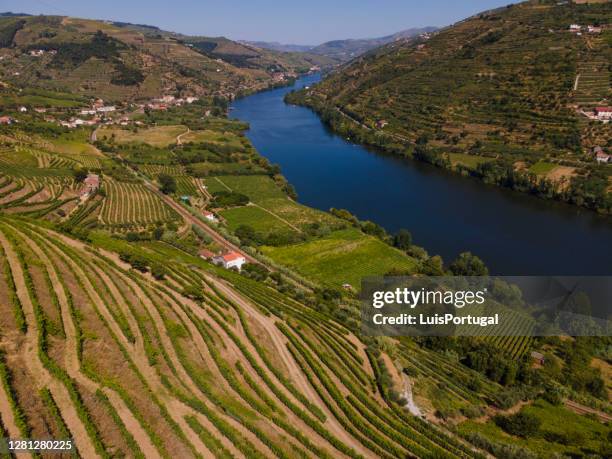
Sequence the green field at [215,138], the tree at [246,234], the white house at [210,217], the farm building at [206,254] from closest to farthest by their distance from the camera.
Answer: the farm building at [206,254]
the tree at [246,234]
the white house at [210,217]
the green field at [215,138]

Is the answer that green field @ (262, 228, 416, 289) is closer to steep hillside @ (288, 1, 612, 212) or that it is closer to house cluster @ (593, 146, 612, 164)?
steep hillside @ (288, 1, 612, 212)

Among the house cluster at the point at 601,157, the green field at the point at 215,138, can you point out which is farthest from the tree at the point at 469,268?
the green field at the point at 215,138

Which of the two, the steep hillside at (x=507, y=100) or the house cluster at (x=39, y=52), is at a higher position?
the house cluster at (x=39, y=52)

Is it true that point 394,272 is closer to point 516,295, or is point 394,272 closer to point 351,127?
point 516,295

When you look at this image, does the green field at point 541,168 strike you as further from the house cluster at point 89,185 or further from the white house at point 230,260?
the house cluster at point 89,185

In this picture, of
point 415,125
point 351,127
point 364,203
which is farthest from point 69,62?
point 364,203

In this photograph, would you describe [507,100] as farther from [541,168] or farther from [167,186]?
[167,186]

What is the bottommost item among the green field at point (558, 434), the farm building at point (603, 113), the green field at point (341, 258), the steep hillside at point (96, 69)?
the green field at point (558, 434)
